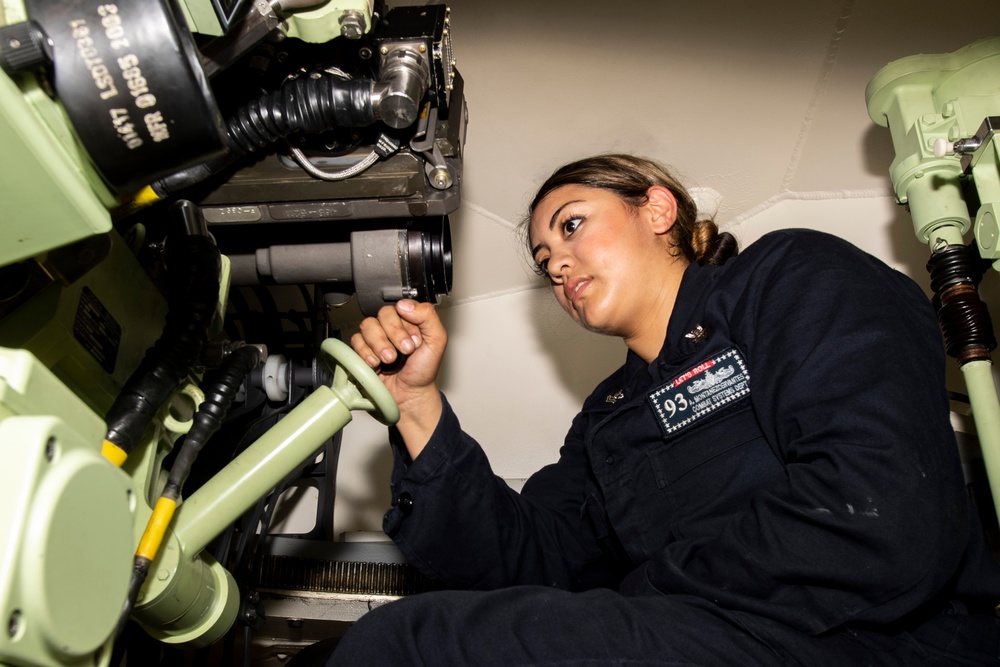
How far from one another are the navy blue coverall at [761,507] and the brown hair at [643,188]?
0.51 ft

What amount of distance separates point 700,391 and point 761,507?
0.77ft

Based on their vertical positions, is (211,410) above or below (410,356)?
above

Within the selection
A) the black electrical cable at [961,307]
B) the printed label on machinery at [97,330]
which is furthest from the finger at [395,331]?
the black electrical cable at [961,307]

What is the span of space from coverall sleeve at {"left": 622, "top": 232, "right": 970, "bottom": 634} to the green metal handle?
418 millimetres

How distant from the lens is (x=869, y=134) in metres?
1.49

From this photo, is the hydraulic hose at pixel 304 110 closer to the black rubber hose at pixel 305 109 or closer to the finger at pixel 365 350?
the black rubber hose at pixel 305 109

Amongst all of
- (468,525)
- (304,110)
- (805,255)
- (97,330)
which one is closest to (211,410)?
(97,330)

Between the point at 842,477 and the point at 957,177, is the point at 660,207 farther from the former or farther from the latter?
the point at 842,477

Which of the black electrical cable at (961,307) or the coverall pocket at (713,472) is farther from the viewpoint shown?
the black electrical cable at (961,307)

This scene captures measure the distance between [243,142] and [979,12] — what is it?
1309 mm

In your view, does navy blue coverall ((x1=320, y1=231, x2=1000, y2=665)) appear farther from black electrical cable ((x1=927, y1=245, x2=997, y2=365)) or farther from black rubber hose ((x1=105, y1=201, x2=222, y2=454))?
black rubber hose ((x1=105, y1=201, x2=222, y2=454))

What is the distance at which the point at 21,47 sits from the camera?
0.50 m

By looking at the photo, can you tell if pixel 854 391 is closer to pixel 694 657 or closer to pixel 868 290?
pixel 868 290

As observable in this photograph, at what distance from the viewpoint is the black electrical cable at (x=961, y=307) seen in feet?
3.72
